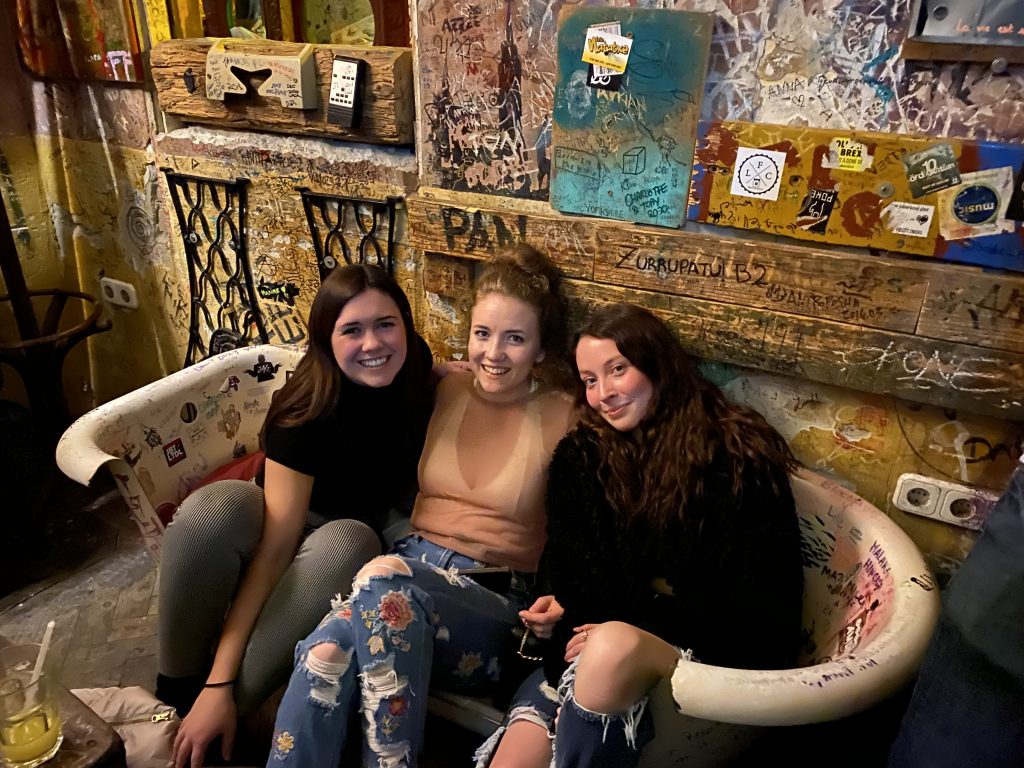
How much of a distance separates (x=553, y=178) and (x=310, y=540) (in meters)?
0.84

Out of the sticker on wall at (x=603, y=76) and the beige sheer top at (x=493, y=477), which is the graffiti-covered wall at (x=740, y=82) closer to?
the sticker on wall at (x=603, y=76)

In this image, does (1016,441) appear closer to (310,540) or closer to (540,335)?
(540,335)

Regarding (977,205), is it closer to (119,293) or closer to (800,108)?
(800,108)

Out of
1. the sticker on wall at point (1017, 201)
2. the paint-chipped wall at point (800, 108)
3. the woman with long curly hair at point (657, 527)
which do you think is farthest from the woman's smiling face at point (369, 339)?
the sticker on wall at point (1017, 201)

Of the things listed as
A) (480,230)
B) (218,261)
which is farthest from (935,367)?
(218,261)

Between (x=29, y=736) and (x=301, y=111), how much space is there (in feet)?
4.31

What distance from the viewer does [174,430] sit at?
1718mm

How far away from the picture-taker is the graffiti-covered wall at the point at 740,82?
3.77 ft

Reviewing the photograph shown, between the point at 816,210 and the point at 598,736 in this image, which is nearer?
the point at 598,736

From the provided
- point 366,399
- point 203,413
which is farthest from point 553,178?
point 203,413

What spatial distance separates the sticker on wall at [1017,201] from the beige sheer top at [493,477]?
30.6 inches

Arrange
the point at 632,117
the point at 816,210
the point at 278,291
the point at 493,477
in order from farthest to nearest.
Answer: the point at 278,291 < the point at 493,477 < the point at 632,117 < the point at 816,210

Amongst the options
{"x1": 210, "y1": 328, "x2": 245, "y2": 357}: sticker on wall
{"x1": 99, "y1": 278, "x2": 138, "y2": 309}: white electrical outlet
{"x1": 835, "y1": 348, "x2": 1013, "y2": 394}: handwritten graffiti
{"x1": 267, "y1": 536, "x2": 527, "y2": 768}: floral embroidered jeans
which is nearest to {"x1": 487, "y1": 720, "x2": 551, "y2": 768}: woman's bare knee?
{"x1": 267, "y1": 536, "x2": 527, "y2": 768}: floral embroidered jeans

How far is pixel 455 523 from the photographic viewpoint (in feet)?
4.87
